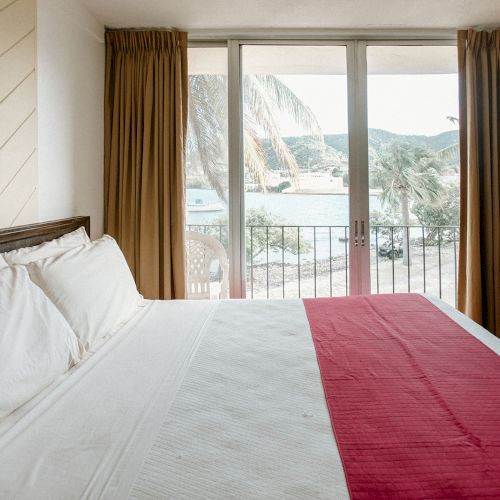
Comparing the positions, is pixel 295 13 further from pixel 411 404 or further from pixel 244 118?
pixel 411 404

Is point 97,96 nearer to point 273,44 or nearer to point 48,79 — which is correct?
point 48,79

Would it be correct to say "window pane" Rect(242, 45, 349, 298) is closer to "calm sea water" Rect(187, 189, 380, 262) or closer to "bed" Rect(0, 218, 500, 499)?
"calm sea water" Rect(187, 189, 380, 262)

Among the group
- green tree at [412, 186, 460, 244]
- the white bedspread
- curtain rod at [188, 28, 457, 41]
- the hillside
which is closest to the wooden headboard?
the white bedspread

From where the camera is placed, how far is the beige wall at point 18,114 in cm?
186

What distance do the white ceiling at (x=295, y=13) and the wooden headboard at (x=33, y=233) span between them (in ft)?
4.82

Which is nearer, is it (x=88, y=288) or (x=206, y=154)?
(x=88, y=288)

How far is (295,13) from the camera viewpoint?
293 centimetres

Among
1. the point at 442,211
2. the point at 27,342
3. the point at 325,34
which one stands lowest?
the point at 27,342

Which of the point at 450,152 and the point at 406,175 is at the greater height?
the point at 450,152

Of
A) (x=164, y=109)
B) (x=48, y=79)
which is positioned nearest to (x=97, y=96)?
(x=164, y=109)

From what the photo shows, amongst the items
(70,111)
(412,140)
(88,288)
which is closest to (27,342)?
(88,288)

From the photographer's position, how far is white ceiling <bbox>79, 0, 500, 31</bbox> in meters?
2.79

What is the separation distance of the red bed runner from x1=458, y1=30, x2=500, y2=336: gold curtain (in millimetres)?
1379

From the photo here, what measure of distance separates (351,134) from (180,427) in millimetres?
2735
